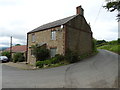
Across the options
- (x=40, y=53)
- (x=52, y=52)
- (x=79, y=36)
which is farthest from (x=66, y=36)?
(x=40, y=53)

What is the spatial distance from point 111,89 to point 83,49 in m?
15.7

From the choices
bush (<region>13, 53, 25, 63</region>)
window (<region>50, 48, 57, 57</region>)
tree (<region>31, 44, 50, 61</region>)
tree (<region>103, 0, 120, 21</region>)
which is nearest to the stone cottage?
window (<region>50, 48, 57, 57</region>)

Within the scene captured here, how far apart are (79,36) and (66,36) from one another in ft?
13.7

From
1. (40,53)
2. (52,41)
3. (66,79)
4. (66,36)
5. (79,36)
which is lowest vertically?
(66,79)

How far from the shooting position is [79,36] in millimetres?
20000

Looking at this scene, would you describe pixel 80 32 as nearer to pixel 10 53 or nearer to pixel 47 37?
pixel 47 37

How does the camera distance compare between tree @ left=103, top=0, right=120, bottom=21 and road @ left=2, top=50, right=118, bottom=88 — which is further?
tree @ left=103, top=0, right=120, bottom=21

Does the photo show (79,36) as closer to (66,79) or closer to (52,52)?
(52,52)

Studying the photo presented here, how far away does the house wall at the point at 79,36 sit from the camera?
17.7 meters

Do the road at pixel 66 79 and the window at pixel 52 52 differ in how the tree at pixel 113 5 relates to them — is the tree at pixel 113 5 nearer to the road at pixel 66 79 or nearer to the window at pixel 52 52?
the road at pixel 66 79

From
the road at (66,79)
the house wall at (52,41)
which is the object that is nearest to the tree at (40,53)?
the house wall at (52,41)

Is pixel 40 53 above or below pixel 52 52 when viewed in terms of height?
below

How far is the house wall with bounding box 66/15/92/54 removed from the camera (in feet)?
58.0

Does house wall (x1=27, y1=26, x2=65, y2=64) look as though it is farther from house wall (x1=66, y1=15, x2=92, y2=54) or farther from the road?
the road
